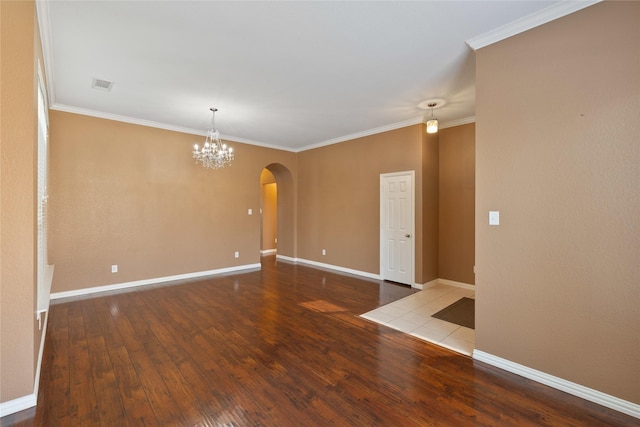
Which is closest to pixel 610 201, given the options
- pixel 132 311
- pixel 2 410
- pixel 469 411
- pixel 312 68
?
pixel 469 411

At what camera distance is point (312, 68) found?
3082 millimetres

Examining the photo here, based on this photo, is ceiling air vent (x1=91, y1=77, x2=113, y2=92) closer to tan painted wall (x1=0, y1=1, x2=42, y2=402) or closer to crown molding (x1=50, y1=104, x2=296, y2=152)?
crown molding (x1=50, y1=104, x2=296, y2=152)

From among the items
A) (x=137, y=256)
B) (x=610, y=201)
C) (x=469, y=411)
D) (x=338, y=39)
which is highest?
(x=338, y=39)

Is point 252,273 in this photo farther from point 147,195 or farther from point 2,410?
point 2,410

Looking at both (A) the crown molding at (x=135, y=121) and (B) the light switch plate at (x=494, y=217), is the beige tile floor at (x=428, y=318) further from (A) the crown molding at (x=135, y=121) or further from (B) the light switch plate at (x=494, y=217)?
(A) the crown molding at (x=135, y=121)

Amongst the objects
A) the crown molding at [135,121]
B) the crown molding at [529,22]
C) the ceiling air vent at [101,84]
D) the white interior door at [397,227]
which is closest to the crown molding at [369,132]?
the white interior door at [397,227]

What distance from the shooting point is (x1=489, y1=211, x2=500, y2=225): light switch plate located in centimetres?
245

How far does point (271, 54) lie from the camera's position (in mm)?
2797

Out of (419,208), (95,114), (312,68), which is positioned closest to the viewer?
(312,68)

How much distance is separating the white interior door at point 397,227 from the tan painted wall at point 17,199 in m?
4.72

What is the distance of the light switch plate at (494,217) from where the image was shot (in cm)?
245

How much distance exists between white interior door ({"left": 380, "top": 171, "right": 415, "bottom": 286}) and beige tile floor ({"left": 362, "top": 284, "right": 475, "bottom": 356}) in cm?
60

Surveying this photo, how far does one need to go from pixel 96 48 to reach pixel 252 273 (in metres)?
4.36

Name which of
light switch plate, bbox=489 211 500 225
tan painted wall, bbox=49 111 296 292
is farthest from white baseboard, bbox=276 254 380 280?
light switch plate, bbox=489 211 500 225
